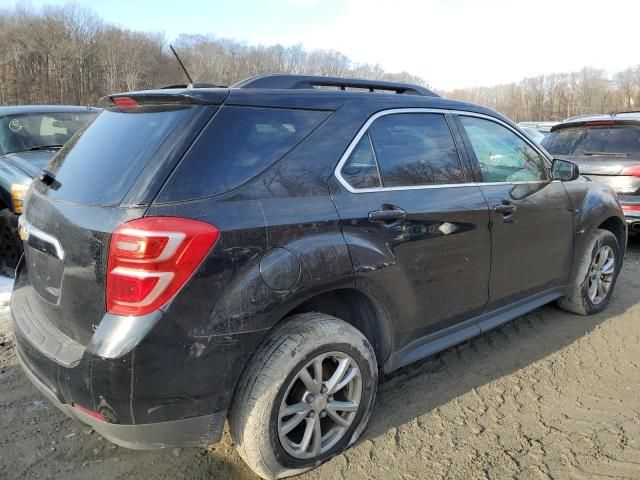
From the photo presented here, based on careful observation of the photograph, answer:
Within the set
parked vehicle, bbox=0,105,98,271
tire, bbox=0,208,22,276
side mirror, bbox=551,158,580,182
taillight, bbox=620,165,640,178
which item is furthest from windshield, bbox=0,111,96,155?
taillight, bbox=620,165,640,178

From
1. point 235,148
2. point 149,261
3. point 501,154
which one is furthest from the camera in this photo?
point 501,154

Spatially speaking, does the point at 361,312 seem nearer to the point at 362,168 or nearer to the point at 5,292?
the point at 362,168

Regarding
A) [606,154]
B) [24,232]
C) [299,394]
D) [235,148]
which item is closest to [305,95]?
[235,148]

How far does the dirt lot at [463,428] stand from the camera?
252cm

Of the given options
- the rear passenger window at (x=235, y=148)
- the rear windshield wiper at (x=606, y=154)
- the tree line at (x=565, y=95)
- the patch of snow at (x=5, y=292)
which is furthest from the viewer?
the tree line at (x=565, y=95)

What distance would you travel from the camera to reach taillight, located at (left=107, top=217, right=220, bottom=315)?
1951mm

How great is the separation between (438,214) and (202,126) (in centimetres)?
138

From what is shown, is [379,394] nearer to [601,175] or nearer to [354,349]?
[354,349]

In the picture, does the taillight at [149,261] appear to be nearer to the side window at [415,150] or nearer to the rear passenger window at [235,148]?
the rear passenger window at [235,148]

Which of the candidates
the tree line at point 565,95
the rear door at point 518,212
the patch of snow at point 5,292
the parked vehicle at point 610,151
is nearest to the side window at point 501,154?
the rear door at point 518,212

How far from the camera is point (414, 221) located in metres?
2.72

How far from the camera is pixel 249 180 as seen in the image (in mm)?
2219

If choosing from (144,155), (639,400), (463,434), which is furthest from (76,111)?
(639,400)

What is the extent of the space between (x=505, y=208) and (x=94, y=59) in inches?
2840
